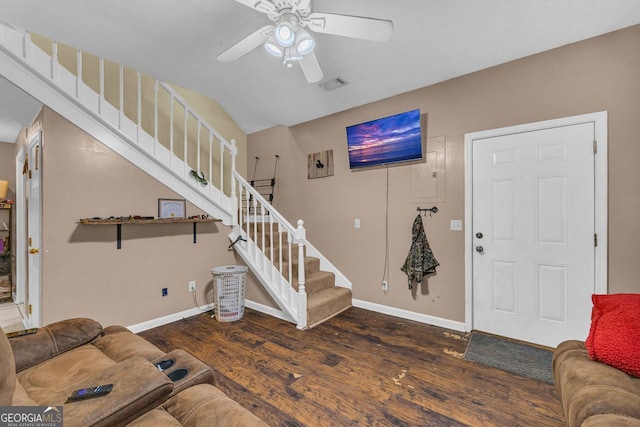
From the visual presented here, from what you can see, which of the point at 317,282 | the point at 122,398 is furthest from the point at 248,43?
the point at 317,282

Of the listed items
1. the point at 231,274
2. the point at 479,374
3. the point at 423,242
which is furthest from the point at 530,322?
the point at 231,274

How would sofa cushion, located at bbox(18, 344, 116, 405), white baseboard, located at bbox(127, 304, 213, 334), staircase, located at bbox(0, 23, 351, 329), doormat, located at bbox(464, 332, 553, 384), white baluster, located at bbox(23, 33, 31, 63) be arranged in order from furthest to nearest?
white baseboard, located at bbox(127, 304, 213, 334) < staircase, located at bbox(0, 23, 351, 329) < white baluster, located at bbox(23, 33, 31, 63) < doormat, located at bbox(464, 332, 553, 384) < sofa cushion, located at bbox(18, 344, 116, 405)

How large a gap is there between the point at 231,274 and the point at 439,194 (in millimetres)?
2430

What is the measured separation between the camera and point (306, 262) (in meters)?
3.64

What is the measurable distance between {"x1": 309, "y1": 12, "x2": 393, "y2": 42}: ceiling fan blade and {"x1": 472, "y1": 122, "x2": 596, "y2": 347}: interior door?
169 cm

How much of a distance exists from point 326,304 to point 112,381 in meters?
2.45

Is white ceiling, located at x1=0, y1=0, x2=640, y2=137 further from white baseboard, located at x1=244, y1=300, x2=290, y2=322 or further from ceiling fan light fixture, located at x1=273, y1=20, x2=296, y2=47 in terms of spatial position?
white baseboard, located at x1=244, y1=300, x2=290, y2=322

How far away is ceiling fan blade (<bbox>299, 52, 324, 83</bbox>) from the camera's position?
2.01m

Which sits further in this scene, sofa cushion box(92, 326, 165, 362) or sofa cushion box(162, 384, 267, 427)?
sofa cushion box(92, 326, 165, 362)

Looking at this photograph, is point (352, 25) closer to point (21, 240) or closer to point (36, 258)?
point (36, 258)

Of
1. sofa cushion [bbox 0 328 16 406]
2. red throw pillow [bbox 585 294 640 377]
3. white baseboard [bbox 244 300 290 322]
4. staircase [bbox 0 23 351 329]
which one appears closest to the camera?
sofa cushion [bbox 0 328 16 406]

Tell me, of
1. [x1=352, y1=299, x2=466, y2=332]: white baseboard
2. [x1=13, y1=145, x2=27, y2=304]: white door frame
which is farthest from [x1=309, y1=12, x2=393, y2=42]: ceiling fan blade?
[x1=13, y1=145, x2=27, y2=304]: white door frame

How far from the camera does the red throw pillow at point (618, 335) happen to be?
115cm

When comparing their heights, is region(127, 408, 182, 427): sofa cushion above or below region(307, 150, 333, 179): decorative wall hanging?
below
